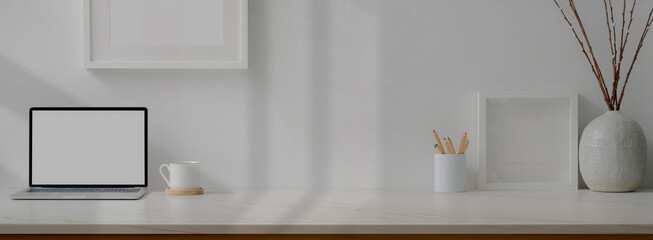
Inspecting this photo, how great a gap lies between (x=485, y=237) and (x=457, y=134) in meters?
0.62

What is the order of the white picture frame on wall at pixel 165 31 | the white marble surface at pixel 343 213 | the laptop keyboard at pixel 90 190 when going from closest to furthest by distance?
the white marble surface at pixel 343 213
the laptop keyboard at pixel 90 190
the white picture frame on wall at pixel 165 31

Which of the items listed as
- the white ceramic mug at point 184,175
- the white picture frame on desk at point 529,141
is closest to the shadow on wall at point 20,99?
the white ceramic mug at point 184,175

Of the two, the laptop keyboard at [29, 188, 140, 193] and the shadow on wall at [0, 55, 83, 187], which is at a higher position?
the shadow on wall at [0, 55, 83, 187]

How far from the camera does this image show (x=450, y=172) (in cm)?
179

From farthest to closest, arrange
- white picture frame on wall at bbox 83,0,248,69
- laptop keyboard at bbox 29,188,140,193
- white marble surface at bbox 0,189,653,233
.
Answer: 1. white picture frame on wall at bbox 83,0,248,69
2. laptop keyboard at bbox 29,188,140,193
3. white marble surface at bbox 0,189,653,233

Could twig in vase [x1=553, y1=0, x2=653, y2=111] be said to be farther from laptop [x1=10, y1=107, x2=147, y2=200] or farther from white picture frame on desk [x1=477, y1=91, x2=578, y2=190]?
laptop [x1=10, y1=107, x2=147, y2=200]

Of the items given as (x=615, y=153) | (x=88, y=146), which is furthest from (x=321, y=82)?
(x=615, y=153)

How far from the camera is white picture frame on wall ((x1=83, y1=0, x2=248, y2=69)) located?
1853 mm

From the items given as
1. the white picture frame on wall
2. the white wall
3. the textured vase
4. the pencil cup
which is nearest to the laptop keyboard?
the white wall

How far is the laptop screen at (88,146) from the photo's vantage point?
1.78 metres

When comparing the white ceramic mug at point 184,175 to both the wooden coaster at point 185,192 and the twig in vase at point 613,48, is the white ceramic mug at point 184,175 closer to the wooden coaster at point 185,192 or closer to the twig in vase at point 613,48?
the wooden coaster at point 185,192

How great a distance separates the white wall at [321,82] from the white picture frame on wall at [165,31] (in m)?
0.05

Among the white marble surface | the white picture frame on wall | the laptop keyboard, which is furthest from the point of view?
the white picture frame on wall

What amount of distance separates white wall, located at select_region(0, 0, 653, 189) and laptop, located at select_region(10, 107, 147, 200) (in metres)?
0.10
